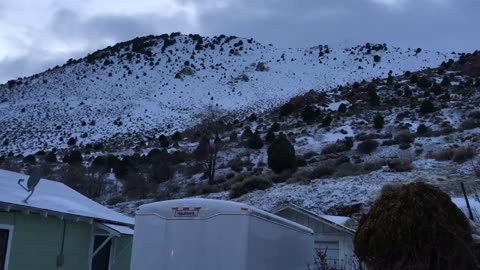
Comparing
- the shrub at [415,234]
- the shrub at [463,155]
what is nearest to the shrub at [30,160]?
the shrub at [463,155]

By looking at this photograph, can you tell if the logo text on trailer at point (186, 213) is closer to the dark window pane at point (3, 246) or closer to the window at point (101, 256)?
the dark window pane at point (3, 246)

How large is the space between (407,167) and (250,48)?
68.6 m

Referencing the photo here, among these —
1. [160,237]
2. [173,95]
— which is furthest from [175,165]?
[173,95]

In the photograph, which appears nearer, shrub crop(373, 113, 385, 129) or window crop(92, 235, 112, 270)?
window crop(92, 235, 112, 270)

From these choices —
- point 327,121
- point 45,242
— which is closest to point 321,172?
point 327,121

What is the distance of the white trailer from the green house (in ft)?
14.2

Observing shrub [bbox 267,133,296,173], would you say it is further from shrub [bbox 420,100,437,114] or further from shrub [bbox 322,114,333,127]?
shrub [bbox 420,100,437,114]

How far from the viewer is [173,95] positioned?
233ft

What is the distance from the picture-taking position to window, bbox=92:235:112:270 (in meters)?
14.7

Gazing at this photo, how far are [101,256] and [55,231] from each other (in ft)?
8.29

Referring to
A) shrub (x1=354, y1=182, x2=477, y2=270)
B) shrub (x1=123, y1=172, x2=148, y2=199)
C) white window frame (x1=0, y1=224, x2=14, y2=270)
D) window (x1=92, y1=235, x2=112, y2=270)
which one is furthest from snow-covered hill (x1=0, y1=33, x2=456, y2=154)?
shrub (x1=354, y1=182, x2=477, y2=270)

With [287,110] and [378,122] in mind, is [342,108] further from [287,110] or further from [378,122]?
[378,122]

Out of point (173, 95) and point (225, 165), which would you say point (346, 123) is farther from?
point (173, 95)

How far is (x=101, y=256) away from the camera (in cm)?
1498
